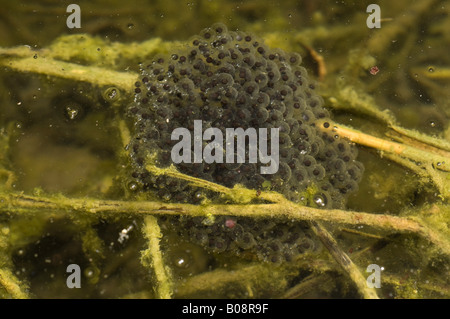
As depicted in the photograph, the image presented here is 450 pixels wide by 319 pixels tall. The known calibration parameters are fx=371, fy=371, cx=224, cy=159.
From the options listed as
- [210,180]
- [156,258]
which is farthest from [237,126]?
[156,258]

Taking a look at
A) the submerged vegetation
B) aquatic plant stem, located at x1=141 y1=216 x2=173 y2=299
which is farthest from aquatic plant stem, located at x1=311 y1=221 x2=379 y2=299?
aquatic plant stem, located at x1=141 y1=216 x2=173 y2=299

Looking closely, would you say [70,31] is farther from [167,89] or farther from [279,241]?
[279,241]

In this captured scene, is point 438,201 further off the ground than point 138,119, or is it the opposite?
point 138,119

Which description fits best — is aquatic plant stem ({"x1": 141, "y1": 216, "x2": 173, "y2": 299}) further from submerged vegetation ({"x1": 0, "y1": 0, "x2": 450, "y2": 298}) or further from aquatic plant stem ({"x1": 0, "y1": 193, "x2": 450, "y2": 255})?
aquatic plant stem ({"x1": 0, "y1": 193, "x2": 450, "y2": 255})

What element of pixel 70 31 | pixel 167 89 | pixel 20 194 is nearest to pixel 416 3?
pixel 167 89

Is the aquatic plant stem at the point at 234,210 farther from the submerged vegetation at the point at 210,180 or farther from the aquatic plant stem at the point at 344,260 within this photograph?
the aquatic plant stem at the point at 344,260
